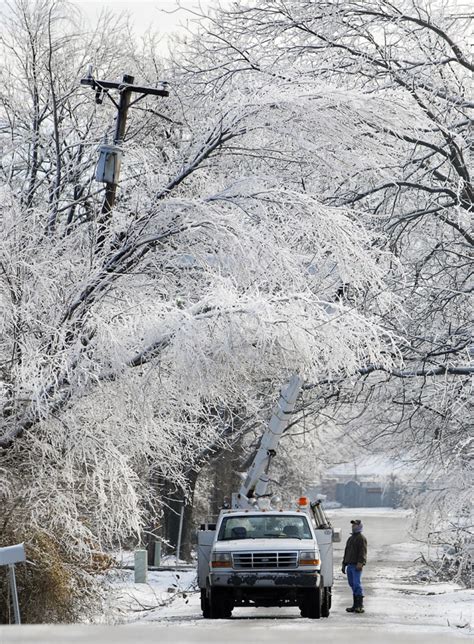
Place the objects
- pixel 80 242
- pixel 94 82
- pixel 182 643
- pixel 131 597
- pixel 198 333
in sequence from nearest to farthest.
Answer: pixel 182 643 → pixel 198 333 → pixel 80 242 → pixel 94 82 → pixel 131 597

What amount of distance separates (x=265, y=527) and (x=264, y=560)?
1.28 metres

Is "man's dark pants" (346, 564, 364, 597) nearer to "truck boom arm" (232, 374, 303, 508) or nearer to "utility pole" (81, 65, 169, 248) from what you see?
"truck boom arm" (232, 374, 303, 508)

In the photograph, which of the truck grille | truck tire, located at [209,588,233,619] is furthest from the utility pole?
truck tire, located at [209,588,233,619]

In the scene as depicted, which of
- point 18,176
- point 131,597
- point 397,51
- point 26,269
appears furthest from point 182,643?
point 18,176

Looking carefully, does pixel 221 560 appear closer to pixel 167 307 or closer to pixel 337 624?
pixel 337 624

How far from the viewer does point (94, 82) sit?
1570 cm

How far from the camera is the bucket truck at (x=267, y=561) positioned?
15.6 metres

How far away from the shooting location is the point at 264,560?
52.1 feet

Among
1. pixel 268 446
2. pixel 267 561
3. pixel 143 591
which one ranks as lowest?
pixel 143 591

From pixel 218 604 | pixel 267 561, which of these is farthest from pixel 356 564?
pixel 218 604

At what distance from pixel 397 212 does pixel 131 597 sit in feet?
28.4

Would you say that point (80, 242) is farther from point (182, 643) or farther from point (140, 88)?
point (182, 643)

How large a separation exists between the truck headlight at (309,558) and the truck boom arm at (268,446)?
296 centimetres

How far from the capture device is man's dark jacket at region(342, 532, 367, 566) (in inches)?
711
